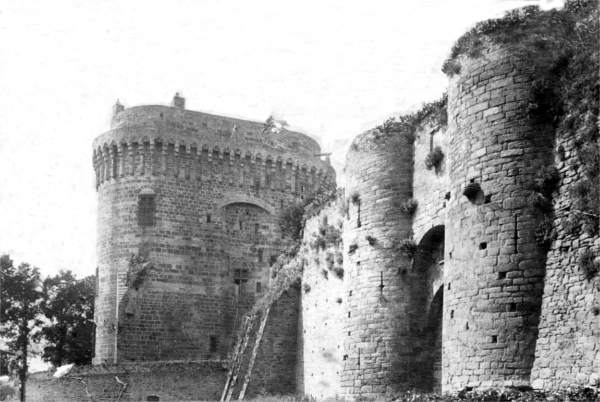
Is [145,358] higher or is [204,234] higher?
[204,234]

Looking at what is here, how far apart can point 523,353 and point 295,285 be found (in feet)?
59.2

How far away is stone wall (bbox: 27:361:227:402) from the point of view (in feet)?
118

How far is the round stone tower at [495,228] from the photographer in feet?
56.5

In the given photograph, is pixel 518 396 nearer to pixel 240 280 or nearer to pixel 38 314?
pixel 240 280

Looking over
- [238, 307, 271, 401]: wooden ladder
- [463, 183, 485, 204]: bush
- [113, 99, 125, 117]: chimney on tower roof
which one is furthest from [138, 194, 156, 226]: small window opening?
[463, 183, 485, 204]: bush

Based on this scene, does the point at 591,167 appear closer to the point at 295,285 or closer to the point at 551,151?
the point at 551,151

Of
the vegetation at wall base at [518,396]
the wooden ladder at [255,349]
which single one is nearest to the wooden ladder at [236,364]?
the wooden ladder at [255,349]

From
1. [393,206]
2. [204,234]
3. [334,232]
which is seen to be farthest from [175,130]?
[393,206]

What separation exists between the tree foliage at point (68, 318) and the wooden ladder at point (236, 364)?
14703 mm

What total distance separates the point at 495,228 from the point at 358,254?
823 centimetres

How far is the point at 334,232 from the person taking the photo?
3142 centimetres

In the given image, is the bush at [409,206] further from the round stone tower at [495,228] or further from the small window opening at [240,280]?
the small window opening at [240,280]

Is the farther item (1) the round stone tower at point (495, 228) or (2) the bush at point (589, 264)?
(1) the round stone tower at point (495, 228)

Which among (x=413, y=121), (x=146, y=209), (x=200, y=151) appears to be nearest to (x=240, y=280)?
(x=146, y=209)
